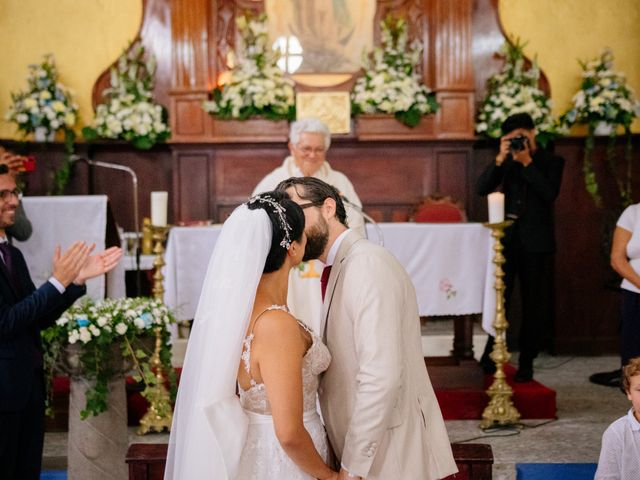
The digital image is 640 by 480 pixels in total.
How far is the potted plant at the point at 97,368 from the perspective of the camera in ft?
14.1

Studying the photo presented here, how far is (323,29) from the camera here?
8578 mm

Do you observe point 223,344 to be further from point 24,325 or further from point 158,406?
point 158,406

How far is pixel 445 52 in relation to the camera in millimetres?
8312

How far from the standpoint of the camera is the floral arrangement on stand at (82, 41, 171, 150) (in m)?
8.07

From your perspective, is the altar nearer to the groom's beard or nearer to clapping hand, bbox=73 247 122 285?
clapping hand, bbox=73 247 122 285

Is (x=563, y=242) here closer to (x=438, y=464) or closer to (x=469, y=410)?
(x=469, y=410)

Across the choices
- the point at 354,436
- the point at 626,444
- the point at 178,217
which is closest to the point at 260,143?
the point at 178,217

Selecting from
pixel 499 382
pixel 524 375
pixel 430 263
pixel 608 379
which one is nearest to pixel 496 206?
pixel 430 263

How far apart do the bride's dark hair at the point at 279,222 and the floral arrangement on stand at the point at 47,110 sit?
5915mm

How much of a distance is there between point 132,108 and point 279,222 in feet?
19.3

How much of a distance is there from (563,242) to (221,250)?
627 centimetres

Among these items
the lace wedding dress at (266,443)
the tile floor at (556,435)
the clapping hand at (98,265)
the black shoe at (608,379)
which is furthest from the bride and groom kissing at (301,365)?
the black shoe at (608,379)

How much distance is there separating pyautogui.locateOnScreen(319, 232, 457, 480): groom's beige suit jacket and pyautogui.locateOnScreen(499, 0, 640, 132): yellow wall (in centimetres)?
637

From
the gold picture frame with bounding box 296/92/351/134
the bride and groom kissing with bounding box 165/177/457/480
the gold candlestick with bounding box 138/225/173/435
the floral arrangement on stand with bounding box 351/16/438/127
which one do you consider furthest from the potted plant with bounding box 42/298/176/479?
the floral arrangement on stand with bounding box 351/16/438/127
